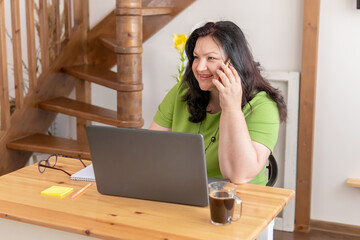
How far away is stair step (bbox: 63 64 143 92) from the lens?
3.09 m

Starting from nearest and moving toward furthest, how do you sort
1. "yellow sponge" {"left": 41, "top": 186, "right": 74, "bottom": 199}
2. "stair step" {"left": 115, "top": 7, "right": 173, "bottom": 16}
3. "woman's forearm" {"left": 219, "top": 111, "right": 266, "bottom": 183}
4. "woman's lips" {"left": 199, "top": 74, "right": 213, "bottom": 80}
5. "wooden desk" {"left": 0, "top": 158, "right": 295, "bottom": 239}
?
1. "wooden desk" {"left": 0, "top": 158, "right": 295, "bottom": 239}
2. "yellow sponge" {"left": 41, "top": 186, "right": 74, "bottom": 199}
3. "woman's forearm" {"left": 219, "top": 111, "right": 266, "bottom": 183}
4. "woman's lips" {"left": 199, "top": 74, "right": 213, "bottom": 80}
5. "stair step" {"left": 115, "top": 7, "right": 173, "bottom": 16}

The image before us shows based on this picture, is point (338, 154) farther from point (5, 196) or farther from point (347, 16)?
point (5, 196)

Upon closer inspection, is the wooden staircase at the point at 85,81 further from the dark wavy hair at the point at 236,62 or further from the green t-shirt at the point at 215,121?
the dark wavy hair at the point at 236,62

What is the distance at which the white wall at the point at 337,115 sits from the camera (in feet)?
10.0

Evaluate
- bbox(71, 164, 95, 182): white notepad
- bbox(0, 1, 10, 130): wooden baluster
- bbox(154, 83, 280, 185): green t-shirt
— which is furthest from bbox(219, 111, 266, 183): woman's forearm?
bbox(0, 1, 10, 130): wooden baluster

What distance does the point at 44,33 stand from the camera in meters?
3.36

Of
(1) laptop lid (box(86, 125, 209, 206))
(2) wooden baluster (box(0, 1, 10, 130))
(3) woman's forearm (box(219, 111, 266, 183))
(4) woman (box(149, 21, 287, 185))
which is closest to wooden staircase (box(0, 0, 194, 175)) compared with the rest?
(2) wooden baluster (box(0, 1, 10, 130))

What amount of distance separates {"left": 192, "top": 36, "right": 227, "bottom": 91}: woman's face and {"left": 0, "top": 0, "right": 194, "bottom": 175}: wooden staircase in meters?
1.03

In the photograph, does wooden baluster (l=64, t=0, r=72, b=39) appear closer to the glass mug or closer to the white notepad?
the white notepad

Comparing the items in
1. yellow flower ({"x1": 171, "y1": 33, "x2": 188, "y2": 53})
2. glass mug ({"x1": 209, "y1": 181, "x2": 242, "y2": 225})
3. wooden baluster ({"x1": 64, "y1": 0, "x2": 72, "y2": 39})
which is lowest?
glass mug ({"x1": 209, "y1": 181, "x2": 242, "y2": 225})

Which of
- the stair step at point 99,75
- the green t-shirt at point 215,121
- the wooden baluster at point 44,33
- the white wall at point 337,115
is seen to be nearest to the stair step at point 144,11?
the stair step at point 99,75

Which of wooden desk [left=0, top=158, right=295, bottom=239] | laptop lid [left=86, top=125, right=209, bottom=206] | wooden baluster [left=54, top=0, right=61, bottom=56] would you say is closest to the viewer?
wooden desk [left=0, top=158, right=295, bottom=239]

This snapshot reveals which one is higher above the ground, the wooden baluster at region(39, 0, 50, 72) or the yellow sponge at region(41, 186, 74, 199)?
the wooden baluster at region(39, 0, 50, 72)

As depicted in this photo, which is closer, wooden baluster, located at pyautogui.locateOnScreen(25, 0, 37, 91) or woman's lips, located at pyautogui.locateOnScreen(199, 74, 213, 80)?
woman's lips, located at pyautogui.locateOnScreen(199, 74, 213, 80)
